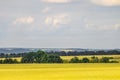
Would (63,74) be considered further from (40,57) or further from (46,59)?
(40,57)

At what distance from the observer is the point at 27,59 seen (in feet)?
381

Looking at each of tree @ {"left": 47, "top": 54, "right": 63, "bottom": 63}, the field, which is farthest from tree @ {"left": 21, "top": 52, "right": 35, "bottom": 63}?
the field

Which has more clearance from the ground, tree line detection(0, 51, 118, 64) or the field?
tree line detection(0, 51, 118, 64)

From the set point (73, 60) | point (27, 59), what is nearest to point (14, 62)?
point (27, 59)

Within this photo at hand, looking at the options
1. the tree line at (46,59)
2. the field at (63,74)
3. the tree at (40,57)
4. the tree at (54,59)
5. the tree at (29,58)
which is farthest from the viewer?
the tree at (40,57)

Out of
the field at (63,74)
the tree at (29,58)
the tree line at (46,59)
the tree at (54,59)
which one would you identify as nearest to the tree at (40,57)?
the tree line at (46,59)

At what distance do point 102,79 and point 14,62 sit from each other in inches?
2680

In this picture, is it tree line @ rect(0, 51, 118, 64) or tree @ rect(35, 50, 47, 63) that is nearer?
tree line @ rect(0, 51, 118, 64)

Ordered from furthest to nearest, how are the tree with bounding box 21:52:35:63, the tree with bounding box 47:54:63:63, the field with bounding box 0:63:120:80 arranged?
the tree with bounding box 21:52:35:63 → the tree with bounding box 47:54:63:63 → the field with bounding box 0:63:120:80

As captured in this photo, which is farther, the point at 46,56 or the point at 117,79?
the point at 46,56

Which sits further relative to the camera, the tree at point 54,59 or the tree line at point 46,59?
the tree at point 54,59

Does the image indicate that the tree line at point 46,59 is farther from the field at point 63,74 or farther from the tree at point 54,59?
the field at point 63,74

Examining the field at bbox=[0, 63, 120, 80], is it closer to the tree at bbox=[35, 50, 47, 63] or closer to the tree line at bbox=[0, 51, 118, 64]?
the tree line at bbox=[0, 51, 118, 64]

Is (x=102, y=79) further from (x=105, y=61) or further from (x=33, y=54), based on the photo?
(x=33, y=54)
